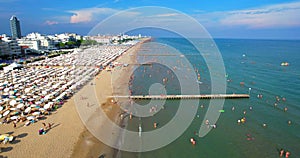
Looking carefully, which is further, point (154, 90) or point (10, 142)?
point (154, 90)

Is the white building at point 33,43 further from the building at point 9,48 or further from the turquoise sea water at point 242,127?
the turquoise sea water at point 242,127

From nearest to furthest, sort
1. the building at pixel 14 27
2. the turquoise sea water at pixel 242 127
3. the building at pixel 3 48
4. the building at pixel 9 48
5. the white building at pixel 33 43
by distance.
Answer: the turquoise sea water at pixel 242 127
the building at pixel 3 48
the building at pixel 9 48
the white building at pixel 33 43
the building at pixel 14 27

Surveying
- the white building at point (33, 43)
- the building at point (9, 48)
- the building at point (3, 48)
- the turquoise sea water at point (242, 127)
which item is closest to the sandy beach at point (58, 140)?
the turquoise sea water at point (242, 127)

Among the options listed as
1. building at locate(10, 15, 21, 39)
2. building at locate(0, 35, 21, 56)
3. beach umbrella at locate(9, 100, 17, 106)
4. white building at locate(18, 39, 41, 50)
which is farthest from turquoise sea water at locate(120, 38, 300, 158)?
building at locate(10, 15, 21, 39)

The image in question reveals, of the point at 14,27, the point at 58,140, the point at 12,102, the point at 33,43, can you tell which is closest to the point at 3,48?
the point at 33,43

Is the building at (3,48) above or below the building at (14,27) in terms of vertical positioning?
below

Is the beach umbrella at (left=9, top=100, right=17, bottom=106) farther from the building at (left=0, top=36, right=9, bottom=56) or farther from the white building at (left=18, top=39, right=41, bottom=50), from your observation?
the white building at (left=18, top=39, right=41, bottom=50)

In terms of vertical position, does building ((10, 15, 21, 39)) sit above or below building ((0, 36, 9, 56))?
above

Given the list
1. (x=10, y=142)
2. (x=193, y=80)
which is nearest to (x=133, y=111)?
(x=10, y=142)

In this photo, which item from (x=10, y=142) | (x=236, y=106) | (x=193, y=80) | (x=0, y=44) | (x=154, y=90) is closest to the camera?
(x=10, y=142)

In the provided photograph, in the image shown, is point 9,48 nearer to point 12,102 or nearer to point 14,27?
point 12,102

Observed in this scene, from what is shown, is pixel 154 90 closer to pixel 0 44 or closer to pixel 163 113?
pixel 163 113
